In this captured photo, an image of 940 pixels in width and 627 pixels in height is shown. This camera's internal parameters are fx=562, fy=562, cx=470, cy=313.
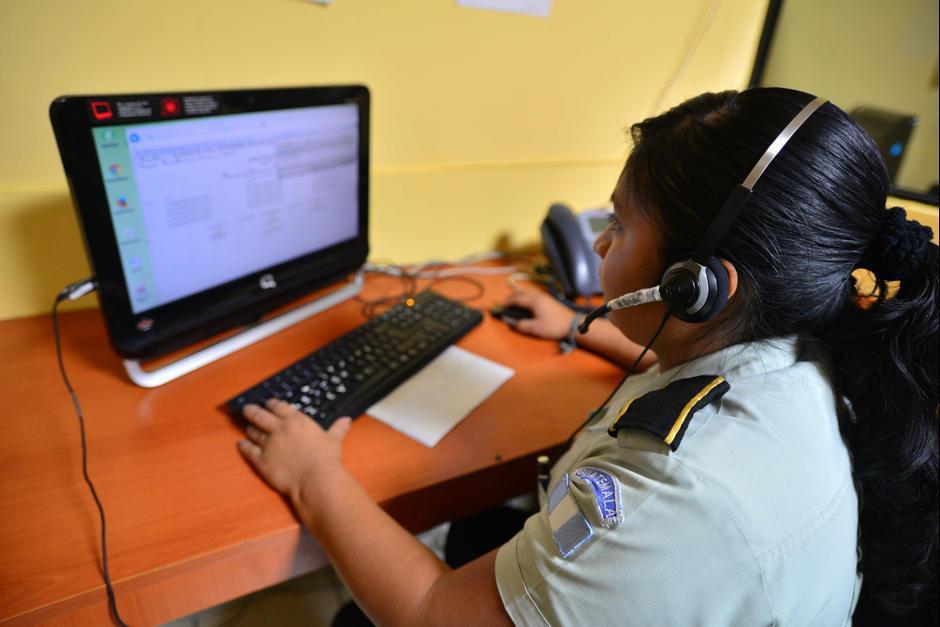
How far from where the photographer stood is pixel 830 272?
56cm

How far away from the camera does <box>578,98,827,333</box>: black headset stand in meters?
0.50

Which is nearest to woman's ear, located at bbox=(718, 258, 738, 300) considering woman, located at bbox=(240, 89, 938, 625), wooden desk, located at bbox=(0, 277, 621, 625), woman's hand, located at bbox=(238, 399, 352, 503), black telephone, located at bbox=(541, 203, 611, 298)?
woman, located at bbox=(240, 89, 938, 625)

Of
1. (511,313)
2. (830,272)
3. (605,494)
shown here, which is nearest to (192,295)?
(511,313)

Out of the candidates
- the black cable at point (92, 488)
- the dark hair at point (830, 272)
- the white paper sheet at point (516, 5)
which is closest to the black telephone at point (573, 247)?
the white paper sheet at point (516, 5)

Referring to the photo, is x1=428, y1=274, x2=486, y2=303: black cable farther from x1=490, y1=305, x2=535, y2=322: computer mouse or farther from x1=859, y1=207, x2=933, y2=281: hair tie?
x1=859, y1=207, x2=933, y2=281: hair tie

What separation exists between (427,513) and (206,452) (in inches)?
11.7

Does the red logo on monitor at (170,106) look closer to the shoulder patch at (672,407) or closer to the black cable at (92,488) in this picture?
the black cable at (92,488)

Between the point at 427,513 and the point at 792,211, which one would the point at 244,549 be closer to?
the point at 427,513

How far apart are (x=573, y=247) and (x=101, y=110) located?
33.7 inches

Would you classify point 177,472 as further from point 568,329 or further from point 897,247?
point 897,247

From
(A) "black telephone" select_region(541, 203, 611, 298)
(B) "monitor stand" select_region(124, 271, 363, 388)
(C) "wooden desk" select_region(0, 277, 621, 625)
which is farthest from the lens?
(A) "black telephone" select_region(541, 203, 611, 298)

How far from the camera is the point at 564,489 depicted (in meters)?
0.56

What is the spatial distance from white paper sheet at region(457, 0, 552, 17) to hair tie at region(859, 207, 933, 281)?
852mm

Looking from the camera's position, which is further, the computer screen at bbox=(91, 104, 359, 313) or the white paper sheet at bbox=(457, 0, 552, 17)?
the white paper sheet at bbox=(457, 0, 552, 17)
